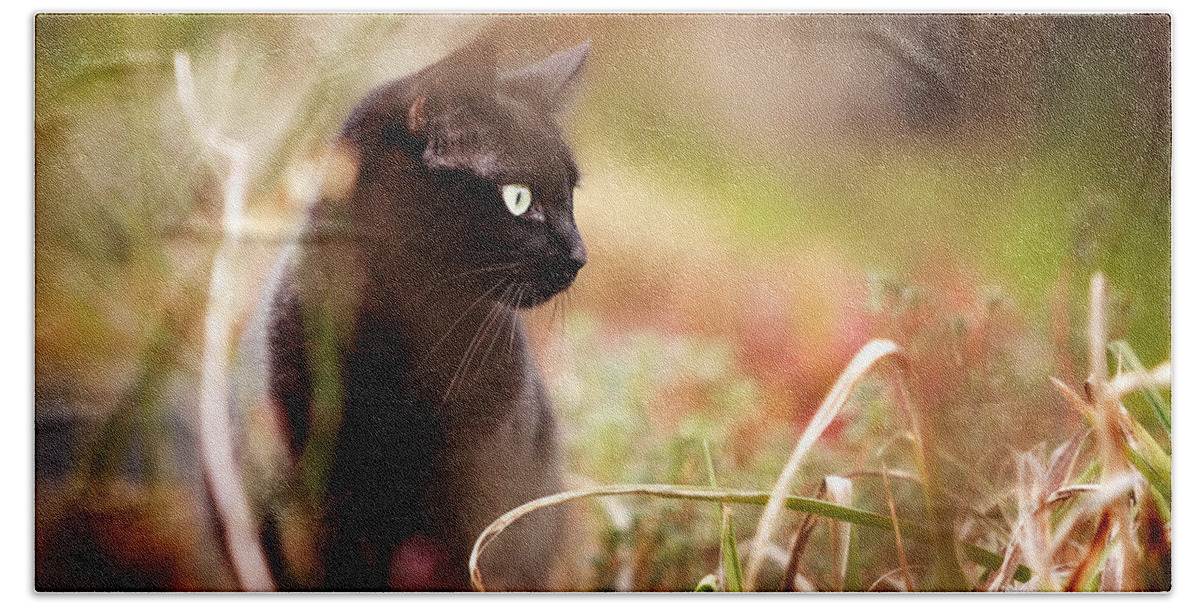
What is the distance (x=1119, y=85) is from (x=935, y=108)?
0.35 metres

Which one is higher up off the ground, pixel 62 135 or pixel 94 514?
pixel 62 135

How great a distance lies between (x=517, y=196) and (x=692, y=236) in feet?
1.08

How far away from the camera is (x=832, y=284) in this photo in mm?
1629

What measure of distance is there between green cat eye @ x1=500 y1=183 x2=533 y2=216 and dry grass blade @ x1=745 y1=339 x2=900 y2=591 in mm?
660

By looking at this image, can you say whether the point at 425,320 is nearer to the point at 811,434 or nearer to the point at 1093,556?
the point at 811,434

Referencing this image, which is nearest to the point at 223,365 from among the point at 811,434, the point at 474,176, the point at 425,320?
the point at 425,320

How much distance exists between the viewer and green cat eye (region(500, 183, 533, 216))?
1.59 metres

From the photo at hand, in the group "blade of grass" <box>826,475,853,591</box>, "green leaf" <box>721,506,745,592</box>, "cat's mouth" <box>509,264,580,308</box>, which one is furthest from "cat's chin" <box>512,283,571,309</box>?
"blade of grass" <box>826,475,853,591</box>

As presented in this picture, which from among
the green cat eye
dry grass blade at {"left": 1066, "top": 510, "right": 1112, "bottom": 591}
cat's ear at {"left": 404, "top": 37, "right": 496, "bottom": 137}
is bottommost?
dry grass blade at {"left": 1066, "top": 510, "right": 1112, "bottom": 591}

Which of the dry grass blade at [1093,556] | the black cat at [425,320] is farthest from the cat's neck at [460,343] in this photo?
the dry grass blade at [1093,556]

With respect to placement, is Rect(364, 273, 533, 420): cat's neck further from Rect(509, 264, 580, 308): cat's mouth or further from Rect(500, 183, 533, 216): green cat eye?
Rect(500, 183, 533, 216): green cat eye

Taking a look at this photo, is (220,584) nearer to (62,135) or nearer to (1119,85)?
(62,135)

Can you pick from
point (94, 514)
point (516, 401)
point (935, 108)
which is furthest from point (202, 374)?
point (935, 108)

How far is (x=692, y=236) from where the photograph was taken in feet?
5.33
